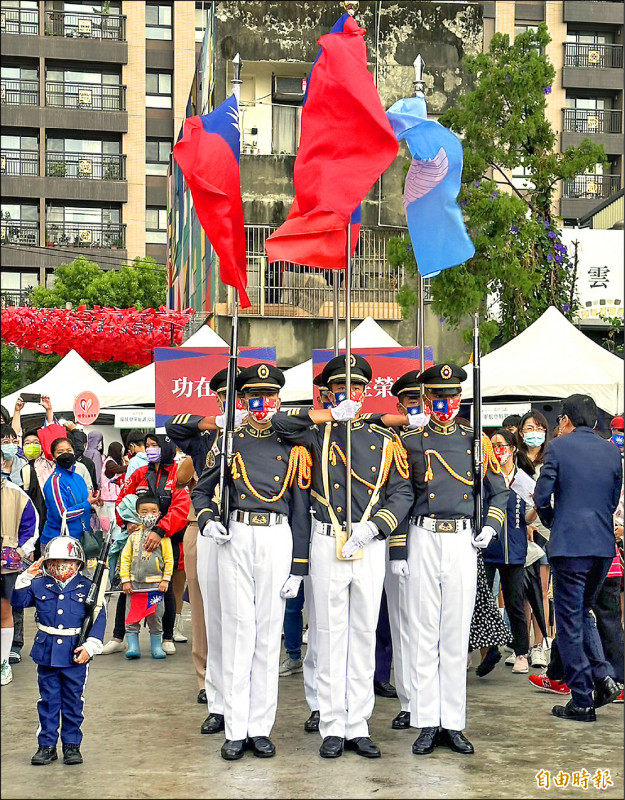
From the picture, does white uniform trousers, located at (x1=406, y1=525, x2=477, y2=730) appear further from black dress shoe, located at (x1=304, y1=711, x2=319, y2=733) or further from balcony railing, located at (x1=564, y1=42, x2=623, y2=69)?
balcony railing, located at (x1=564, y1=42, x2=623, y2=69)

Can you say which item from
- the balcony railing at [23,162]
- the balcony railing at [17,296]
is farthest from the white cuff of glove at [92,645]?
the balcony railing at [23,162]

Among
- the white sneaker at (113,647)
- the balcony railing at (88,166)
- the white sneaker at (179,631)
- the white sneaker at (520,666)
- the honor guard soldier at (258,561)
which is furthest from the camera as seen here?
the balcony railing at (88,166)

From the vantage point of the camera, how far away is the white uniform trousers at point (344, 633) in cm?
706

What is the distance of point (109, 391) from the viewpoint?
20.1 metres

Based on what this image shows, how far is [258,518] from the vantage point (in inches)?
282

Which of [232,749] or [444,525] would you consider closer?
[232,749]

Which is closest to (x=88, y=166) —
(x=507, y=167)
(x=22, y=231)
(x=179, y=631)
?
(x=22, y=231)

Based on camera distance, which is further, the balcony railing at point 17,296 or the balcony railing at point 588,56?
the balcony railing at point 588,56

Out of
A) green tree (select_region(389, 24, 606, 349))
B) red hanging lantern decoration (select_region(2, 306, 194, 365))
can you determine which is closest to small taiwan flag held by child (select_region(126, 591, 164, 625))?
green tree (select_region(389, 24, 606, 349))

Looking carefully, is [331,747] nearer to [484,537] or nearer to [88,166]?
[484,537]

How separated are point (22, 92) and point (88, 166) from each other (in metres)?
3.95

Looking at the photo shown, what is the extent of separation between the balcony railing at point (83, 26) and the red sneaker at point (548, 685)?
46.5m

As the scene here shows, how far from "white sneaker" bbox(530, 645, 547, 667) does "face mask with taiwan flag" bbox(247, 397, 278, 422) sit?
378 cm

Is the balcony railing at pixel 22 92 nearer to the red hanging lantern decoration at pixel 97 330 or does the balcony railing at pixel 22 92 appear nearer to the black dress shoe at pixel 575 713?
the red hanging lantern decoration at pixel 97 330
